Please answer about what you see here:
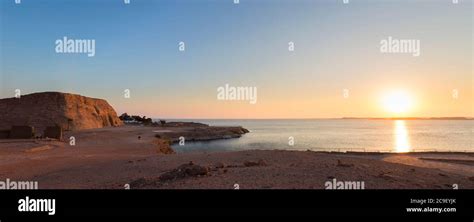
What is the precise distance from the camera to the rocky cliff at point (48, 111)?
59.9 meters

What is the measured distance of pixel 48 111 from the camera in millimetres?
63781

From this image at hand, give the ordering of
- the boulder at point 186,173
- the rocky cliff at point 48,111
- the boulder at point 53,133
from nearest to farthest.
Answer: the boulder at point 186,173
the boulder at point 53,133
the rocky cliff at point 48,111

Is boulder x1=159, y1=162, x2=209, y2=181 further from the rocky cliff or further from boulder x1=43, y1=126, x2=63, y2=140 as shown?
the rocky cliff

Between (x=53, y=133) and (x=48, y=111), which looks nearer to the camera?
(x=53, y=133)

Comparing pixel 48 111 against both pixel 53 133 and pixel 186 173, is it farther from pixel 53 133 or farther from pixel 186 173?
pixel 186 173

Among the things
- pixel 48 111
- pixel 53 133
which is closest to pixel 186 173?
pixel 53 133

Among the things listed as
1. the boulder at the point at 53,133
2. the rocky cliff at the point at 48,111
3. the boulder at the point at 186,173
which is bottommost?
the boulder at the point at 186,173

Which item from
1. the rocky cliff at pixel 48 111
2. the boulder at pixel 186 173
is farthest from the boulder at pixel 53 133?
the boulder at pixel 186 173

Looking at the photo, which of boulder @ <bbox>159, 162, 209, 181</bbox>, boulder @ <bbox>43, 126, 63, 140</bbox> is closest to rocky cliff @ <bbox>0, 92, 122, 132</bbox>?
boulder @ <bbox>43, 126, 63, 140</bbox>

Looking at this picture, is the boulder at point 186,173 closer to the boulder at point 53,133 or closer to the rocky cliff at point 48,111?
the boulder at point 53,133
